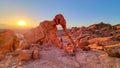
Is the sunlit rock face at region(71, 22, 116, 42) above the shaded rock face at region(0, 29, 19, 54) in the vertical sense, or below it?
above

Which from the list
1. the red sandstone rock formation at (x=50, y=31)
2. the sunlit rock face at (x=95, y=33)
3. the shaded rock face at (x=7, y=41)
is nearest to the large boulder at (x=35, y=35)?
the red sandstone rock formation at (x=50, y=31)

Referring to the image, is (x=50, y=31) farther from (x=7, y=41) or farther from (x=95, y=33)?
(x=95, y=33)

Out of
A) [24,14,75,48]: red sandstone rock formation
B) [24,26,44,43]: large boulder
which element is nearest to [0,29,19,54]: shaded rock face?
[24,26,44,43]: large boulder

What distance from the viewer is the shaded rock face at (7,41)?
53.8 feet

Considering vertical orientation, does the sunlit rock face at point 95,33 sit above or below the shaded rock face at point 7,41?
above

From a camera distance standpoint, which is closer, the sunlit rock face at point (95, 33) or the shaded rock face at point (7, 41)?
the shaded rock face at point (7, 41)

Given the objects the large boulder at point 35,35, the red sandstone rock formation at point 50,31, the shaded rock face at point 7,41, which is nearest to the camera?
the shaded rock face at point 7,41

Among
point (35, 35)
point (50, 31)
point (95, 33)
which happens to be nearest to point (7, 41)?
point (35, 35)

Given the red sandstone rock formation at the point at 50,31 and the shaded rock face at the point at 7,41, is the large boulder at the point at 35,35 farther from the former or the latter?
the shaded rock face at the point at 7,41

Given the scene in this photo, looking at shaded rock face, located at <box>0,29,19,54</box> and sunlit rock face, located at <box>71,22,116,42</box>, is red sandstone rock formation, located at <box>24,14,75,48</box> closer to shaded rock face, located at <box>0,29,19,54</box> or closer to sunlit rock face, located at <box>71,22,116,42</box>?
shaded rock face, located at <box>0,29,19,54</box>

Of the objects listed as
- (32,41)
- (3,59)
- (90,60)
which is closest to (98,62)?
(90,60)

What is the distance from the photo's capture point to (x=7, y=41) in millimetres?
16922

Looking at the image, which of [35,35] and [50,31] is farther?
[35,35]

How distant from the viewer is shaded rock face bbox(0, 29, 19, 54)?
53.8ft
